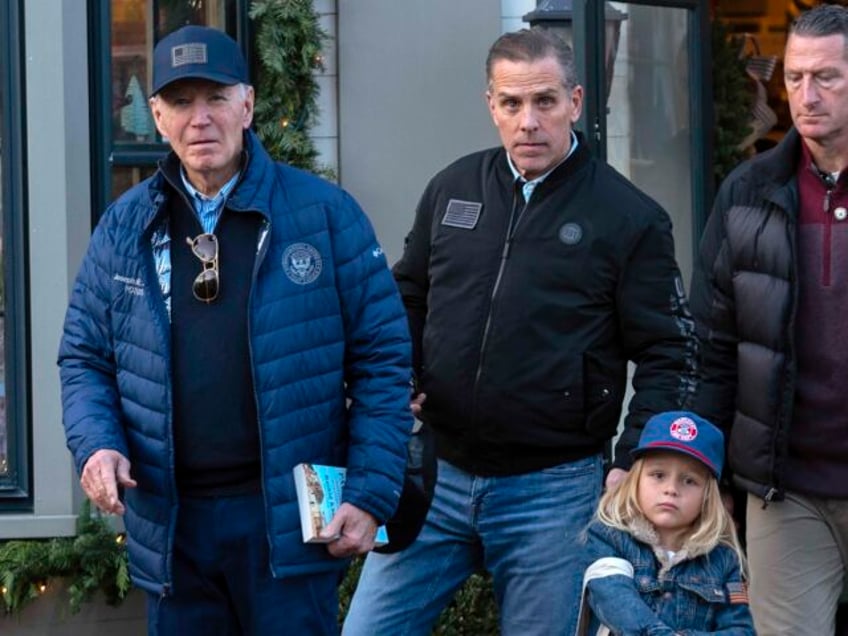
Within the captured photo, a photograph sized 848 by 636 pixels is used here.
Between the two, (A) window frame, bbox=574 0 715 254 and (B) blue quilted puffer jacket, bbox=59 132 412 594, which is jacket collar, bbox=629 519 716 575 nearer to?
(B) blue quilted puffer jacket, bbox=59 132 412 594

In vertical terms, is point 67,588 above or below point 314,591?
below

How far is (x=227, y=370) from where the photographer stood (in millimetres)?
4223

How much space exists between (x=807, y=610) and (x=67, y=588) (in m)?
3.17

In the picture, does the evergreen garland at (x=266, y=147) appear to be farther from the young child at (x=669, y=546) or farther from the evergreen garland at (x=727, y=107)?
the young child at (x=669, y=546)

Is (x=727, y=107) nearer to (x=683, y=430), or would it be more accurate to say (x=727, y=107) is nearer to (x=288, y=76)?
(x=288, y=76)

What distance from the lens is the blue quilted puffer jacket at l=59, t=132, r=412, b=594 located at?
4.21 meters

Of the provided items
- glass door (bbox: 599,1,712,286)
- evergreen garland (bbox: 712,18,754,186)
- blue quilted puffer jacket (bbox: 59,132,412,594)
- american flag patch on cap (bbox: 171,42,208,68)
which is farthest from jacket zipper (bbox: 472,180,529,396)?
evergreen garland (bbox: 712,18,754,186)

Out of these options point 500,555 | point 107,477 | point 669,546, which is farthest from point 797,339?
point 107,477

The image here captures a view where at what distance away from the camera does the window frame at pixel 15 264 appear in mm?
6816

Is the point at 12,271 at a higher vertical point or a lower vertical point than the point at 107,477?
higher

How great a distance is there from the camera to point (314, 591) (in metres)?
4.35

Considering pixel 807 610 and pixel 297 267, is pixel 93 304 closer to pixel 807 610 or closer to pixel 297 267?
pixel 297 267

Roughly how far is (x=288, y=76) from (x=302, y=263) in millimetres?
2788

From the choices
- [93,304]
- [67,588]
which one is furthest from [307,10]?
[93,304]
